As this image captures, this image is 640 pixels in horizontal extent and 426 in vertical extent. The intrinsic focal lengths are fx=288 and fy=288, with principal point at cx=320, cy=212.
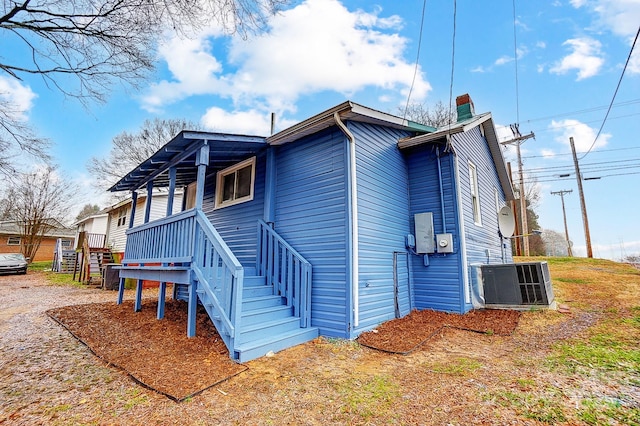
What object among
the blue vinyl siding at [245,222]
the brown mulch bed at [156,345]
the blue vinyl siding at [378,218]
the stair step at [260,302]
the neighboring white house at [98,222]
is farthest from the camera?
the neighboring white house at [98,222]

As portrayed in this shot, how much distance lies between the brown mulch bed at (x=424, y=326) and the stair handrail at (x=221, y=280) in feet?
6.63

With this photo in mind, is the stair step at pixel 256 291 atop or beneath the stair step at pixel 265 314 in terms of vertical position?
atop

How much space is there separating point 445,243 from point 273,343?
13.2 ft

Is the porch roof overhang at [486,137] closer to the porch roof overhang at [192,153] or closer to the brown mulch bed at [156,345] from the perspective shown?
the porch roof overhang at [192,153]

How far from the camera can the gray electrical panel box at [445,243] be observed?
19.7 ft

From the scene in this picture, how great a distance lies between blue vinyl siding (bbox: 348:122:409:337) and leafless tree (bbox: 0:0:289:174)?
2.97 meters

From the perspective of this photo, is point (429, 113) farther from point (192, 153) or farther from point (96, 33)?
point (96, 33)

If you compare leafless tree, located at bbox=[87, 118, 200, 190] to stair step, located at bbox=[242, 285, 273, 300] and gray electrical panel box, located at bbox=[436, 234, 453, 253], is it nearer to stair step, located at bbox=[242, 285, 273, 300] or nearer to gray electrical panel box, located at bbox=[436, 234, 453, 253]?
stair step, located at bbox=[242, 285, 273, 300]

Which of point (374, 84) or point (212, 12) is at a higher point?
point (374, 84)

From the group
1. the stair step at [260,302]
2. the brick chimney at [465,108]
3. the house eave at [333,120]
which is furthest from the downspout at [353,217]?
the brick chimney at [465,108]

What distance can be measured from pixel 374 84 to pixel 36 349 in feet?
30.7

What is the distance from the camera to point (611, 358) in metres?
3.47

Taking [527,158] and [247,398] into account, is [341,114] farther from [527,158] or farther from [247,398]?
[527,158]

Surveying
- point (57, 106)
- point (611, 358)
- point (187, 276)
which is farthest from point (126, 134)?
point (611, 358)
